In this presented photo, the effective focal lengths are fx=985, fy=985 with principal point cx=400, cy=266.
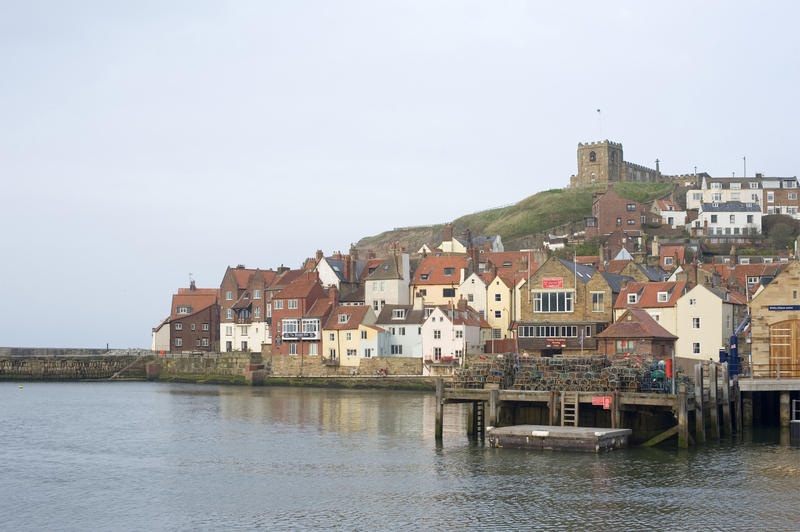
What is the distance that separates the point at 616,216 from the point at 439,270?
132ft

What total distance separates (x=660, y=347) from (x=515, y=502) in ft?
125

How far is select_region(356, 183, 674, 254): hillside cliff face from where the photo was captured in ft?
490

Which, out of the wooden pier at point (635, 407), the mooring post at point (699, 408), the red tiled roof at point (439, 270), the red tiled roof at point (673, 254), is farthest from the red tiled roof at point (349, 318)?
the mooring post at point (699, 408)

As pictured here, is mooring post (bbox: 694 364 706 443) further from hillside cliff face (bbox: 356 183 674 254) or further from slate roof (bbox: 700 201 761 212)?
hillside cliff face (bbox: 356 183 674 254)

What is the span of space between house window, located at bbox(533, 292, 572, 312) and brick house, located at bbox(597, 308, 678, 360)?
10.4 m

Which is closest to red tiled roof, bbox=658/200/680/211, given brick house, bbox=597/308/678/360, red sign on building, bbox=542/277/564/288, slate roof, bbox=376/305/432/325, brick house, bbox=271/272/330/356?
slate roof, bbox=376/305/432/325

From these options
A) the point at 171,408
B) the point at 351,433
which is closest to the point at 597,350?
the point at 351,433

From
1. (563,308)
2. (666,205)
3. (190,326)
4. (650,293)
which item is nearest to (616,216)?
(666,205)

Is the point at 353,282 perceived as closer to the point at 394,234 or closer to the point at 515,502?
the point at 515,502

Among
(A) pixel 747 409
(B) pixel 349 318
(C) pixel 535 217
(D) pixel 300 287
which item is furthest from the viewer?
(C) pixel 535 217

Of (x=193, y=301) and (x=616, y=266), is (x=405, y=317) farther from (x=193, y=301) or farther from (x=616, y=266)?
(x=193, y=301)

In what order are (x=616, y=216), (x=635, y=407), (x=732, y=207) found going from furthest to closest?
1. (x=616, y=216)
2. (x=732, y=207)
3. (x=635, y=407)

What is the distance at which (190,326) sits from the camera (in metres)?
115

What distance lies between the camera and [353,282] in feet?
344
